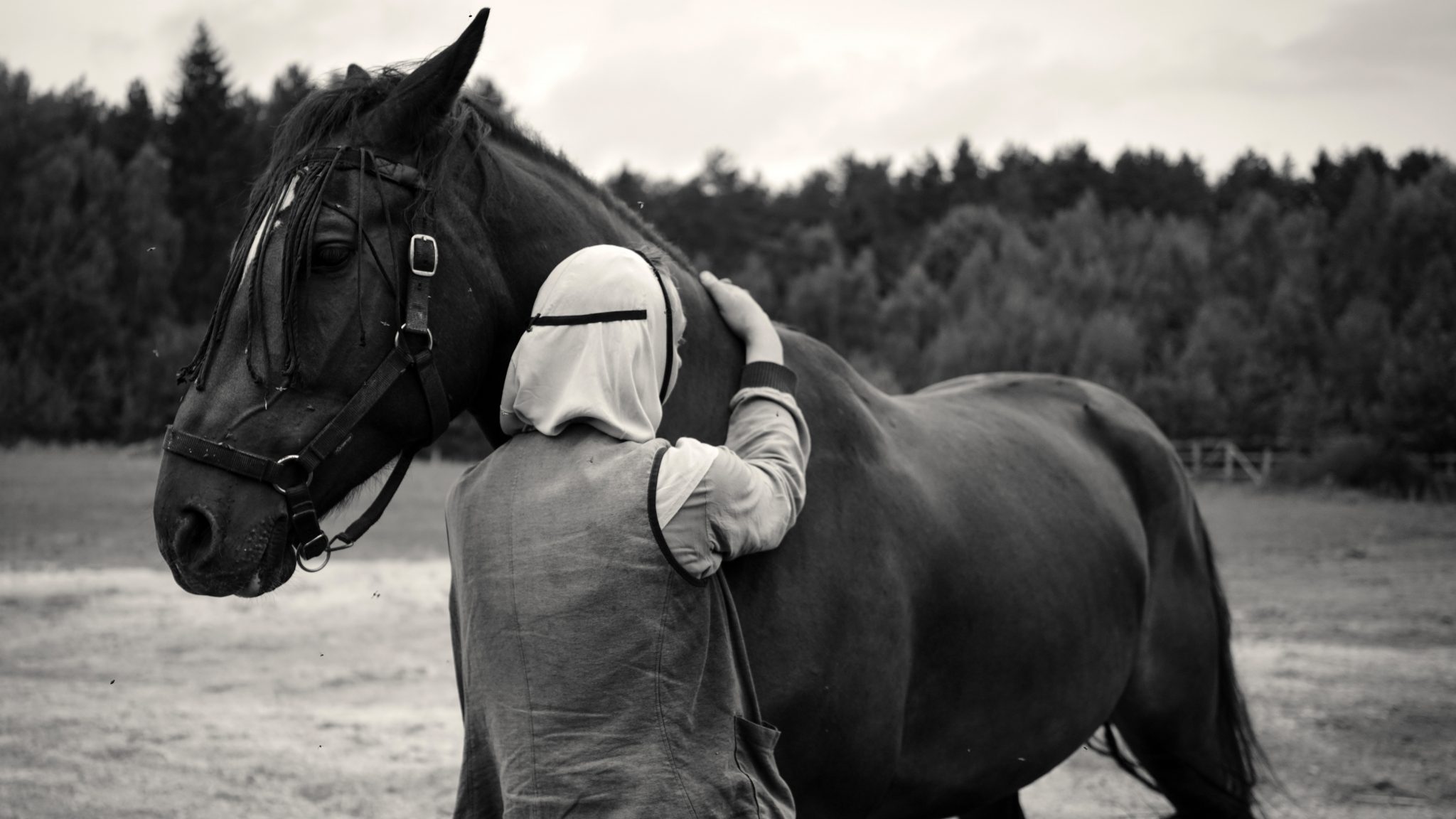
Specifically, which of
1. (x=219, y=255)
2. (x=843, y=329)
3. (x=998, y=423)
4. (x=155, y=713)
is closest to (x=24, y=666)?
(x=155, y=713)

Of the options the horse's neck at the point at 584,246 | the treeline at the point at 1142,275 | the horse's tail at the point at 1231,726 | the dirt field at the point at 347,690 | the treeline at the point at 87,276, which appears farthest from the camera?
the treeline at the point at 1142,275

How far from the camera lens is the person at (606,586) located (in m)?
1.95

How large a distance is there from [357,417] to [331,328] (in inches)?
6.6

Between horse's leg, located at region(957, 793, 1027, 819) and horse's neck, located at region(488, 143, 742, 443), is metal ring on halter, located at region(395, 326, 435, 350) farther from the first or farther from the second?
horse's leg, located at region(957, 793, 1027, 819)

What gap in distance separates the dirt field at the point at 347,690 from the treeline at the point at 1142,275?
18190 mm

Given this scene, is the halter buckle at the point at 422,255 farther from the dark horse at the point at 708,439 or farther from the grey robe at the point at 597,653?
the grey robe at the point at 597,653

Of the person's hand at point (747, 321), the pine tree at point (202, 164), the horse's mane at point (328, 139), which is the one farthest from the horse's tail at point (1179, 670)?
the pine tree at point (202, 164)

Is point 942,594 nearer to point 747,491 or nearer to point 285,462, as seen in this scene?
point 747,491

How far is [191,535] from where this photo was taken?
192cm

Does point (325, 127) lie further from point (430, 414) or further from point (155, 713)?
point (155, 713)

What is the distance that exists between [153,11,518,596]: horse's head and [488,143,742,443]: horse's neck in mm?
51

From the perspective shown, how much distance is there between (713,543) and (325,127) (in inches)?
43.2

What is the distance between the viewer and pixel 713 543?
1994 mm

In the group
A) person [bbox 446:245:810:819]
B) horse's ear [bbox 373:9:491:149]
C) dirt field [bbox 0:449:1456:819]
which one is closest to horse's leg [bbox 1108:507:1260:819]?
dirt field [bbox 0:449:1456:819]
